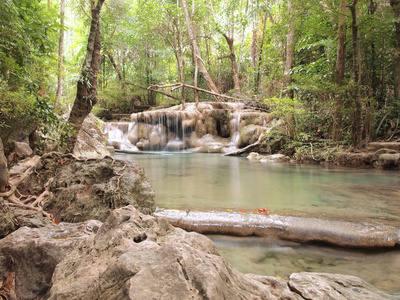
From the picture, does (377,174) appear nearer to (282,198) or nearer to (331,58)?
(282,198)

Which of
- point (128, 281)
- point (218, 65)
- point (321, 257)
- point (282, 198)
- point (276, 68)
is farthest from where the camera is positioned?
point (218, 65)

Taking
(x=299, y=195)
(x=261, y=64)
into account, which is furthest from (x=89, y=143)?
(x=261, y=64)

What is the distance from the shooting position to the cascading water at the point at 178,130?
14797 millimetres

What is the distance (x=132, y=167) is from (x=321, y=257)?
2403mm

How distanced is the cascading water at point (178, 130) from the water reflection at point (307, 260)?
39.8ft

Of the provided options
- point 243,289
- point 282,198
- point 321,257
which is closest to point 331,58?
point 282,198

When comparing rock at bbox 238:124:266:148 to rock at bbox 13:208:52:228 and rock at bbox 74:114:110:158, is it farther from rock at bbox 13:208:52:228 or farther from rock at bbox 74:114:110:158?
rock at bbox 13:208:52:228

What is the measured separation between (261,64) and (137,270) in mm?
17257

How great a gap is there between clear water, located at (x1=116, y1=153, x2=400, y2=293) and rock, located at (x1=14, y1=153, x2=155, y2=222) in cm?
62

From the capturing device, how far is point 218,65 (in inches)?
798

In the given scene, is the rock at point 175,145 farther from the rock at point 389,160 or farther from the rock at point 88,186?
the rock at point 88,186

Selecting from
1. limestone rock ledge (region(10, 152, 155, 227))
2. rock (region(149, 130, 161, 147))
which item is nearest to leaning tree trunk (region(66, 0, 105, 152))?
limestone rock ledge (region(10, 152, 155, 227))

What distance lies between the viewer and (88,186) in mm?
2895

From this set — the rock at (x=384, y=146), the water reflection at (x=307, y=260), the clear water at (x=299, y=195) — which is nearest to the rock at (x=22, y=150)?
the clear water at (x=299, y=195)
